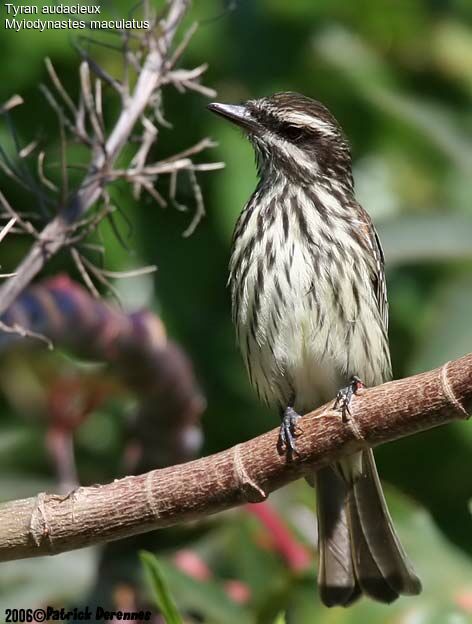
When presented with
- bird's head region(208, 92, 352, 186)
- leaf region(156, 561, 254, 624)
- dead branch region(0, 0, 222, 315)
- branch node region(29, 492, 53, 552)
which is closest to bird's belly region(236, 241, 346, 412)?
bird's head region(208, 92, 352, 186)

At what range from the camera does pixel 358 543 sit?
378cm

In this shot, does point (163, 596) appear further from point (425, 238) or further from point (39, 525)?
point (425, 238)

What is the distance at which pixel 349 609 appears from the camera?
136 inches

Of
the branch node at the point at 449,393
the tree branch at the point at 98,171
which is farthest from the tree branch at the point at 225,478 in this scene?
the tree branch at the point at 98,171

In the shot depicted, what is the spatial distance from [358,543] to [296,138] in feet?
4.45

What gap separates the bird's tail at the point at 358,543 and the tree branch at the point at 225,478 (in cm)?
77

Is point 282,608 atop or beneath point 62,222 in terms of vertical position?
beneath

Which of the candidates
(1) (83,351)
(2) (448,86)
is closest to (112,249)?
(1) (83,351)

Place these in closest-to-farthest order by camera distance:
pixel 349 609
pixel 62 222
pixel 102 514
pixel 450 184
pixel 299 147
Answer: pixel 102 514, pixel 62 222, pixel 349 609, pixel 299 147, pixel 450 184

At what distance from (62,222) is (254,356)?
3.63 feet

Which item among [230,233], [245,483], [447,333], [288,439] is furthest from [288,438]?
[230,233]

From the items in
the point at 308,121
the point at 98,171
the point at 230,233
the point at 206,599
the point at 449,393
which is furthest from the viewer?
the point at 230,233

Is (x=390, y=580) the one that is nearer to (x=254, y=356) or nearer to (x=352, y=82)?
(x=254, y=356)

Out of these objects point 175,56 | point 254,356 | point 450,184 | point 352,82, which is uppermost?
point 175,56
